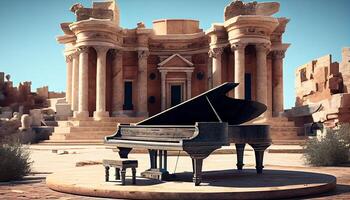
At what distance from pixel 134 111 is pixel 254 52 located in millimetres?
10610

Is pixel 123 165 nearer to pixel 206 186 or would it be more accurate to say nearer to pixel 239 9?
pixel 206 186

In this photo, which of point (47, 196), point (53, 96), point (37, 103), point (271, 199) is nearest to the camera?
point (271, 199)

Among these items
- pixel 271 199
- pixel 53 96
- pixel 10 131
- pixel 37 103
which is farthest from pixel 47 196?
pixel 53 96

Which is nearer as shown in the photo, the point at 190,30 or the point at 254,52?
the point at 254,52

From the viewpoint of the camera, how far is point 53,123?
33.3 meters

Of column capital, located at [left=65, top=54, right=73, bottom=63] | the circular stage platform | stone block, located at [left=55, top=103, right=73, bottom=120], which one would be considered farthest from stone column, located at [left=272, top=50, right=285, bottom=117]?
the circular stage platform

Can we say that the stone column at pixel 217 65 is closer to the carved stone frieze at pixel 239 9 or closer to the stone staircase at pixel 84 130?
the carved stone frieze at pixel 239 9

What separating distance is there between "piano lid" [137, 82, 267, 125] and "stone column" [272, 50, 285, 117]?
25312mm

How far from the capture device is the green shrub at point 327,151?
13625 millimetres

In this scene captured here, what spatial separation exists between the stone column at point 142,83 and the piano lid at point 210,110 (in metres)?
24.6

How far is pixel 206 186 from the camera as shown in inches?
296

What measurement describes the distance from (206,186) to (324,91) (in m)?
31.1

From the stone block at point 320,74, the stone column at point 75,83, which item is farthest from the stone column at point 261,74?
the stone column at point 75,83

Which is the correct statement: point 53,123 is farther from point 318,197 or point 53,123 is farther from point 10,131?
point 318,197
